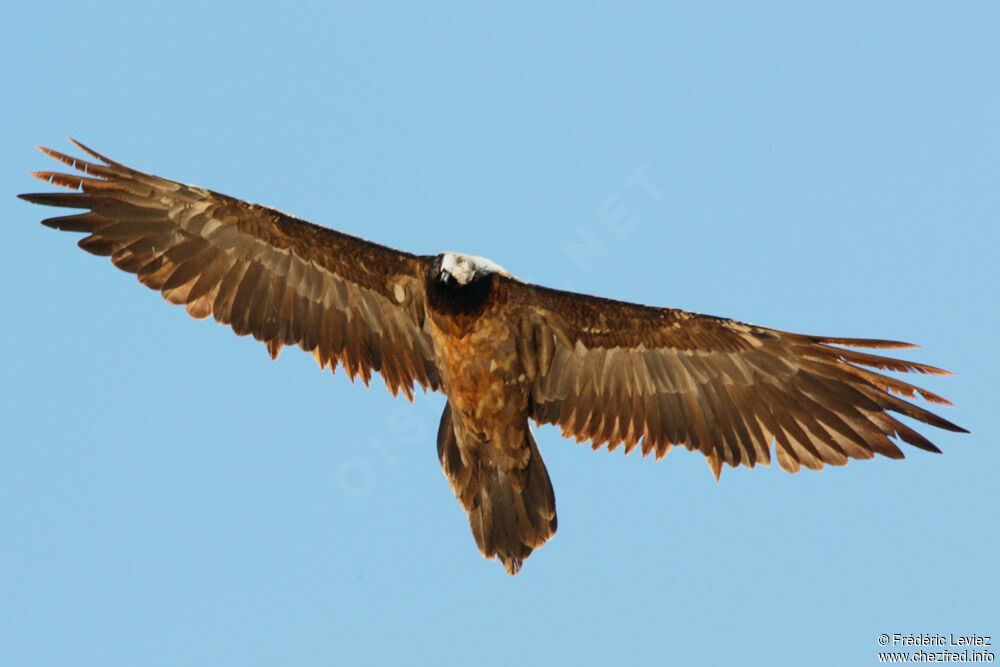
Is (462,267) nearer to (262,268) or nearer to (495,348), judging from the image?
(495,348)

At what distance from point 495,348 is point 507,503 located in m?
1.28

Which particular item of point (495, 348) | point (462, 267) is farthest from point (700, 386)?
point (462, 267)

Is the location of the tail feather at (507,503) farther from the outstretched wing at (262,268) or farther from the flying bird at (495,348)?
the outstretched wing at (262,268)

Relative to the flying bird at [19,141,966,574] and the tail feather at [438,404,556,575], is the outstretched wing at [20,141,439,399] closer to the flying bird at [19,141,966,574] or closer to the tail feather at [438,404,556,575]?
the flying bird at [19,141,966,574]

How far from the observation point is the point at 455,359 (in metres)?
9.89

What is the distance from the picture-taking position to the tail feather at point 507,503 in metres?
10.1

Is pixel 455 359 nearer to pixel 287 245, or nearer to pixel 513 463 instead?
pixel 513 463

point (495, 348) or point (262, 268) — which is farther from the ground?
point (262, 268)

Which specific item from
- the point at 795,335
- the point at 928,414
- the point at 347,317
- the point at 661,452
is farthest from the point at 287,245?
the point at 928,414

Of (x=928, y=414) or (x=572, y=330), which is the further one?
(x=572, y=330)

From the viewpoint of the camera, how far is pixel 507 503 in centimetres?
1013

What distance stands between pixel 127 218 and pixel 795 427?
5.70m

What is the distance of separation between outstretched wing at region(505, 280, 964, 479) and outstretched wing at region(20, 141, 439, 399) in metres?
1.10

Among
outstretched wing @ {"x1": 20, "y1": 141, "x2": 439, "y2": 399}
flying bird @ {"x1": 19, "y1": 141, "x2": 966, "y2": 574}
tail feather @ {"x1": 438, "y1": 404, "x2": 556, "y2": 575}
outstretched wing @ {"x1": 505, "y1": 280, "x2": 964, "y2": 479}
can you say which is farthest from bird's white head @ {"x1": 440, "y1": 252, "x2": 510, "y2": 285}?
tail feather @ {"x1": 438, "y1": 404, "x2": 556, "y2": 575}
